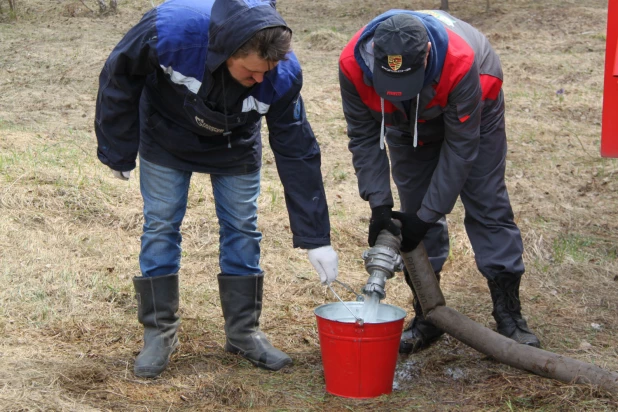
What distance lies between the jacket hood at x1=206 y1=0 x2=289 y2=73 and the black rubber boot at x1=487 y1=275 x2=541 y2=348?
174 cm

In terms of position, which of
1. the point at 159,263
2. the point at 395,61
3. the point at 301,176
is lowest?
the point at 159,263

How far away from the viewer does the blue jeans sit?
331 cm

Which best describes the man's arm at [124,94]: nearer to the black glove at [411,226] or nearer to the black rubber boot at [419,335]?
the black glove at [411,226]

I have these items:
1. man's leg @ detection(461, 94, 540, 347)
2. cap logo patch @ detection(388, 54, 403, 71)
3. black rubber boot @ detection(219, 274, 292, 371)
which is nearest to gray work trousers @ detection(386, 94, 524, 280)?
man's leg @ detection(461, 94, 540, 347)

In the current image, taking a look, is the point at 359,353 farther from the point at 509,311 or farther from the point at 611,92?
the point at 611,92

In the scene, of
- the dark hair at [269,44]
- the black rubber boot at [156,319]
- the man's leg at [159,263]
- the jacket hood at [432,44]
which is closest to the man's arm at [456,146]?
the jacket hood at [432,44]

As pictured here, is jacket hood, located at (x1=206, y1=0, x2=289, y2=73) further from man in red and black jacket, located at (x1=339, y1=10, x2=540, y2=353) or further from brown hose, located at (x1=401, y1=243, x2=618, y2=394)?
brown hose, located at (x1=401, y1=243, x2=618, y2=394)

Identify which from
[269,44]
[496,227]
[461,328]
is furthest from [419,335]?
[269,44]

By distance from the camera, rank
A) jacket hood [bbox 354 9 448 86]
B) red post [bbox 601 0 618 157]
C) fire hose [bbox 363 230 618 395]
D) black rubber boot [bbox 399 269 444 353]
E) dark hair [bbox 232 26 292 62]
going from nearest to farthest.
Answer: dark hair [bbox 232 26 292 62] < jacket hood [bbox 354 9 448 86] < fire hose [bbox 363 230 618 395] < black rubber boot [bbox 399 269 444 353] < red post [bbox 601 0 618 157]

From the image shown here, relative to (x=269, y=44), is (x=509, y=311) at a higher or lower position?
lower

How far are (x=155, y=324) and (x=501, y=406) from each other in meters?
1.60

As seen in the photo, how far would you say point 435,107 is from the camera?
10.2 feet

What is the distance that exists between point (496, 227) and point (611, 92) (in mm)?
1484

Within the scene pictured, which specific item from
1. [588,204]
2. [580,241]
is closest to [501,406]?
[580,241]
